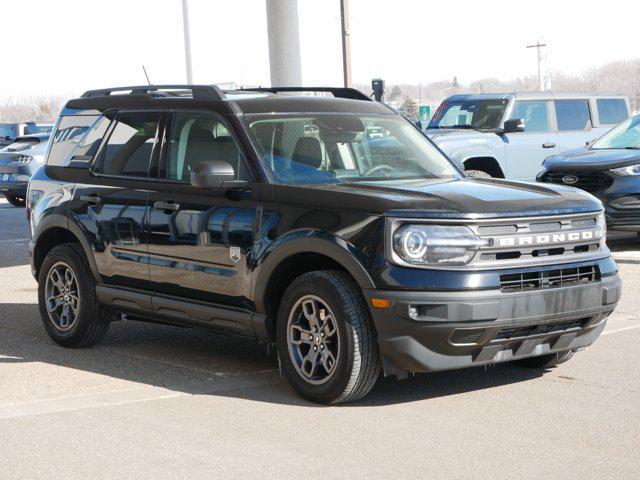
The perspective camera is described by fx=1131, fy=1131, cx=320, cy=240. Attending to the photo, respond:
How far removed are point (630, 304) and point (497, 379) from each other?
11.3 ft

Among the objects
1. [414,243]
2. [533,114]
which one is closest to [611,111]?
[533,114]

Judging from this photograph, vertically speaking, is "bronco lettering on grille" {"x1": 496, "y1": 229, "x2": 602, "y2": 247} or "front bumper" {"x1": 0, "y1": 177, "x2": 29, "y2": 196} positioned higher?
"bronco lettering on grille" {"x1": 496, "y1": 229, "x2": 602, "y2": 247}

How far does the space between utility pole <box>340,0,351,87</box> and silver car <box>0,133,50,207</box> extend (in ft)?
31.2

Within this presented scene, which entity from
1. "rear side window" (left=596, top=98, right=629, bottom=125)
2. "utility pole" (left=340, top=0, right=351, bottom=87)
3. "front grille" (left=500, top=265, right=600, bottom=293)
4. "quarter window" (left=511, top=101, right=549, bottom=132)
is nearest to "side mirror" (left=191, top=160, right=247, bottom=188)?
"front grille" (left=500, top=265, right=600, bottom=293)

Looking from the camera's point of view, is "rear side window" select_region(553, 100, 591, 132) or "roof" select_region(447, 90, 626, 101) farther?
"rear side window" select_region(553, 100, 591, 132)

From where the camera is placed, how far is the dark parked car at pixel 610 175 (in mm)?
13766

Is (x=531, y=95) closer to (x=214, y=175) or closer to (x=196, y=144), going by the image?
(x=196, y=144)

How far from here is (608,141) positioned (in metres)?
15.4

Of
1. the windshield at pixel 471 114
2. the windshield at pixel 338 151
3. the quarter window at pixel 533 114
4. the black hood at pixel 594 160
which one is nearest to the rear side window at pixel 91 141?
the windshield at pixel 338 151

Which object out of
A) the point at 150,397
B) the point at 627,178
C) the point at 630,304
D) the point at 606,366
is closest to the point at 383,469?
the point at 150,397

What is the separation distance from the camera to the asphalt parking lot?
208 inches

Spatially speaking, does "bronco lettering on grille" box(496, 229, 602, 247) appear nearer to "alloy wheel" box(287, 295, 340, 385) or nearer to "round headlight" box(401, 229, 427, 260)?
"round headlight" box(401, 229, 427, 260)

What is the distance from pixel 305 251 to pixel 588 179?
8.41 metres

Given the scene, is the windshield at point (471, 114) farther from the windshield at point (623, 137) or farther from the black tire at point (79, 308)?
the black tire at point (79, 308)
